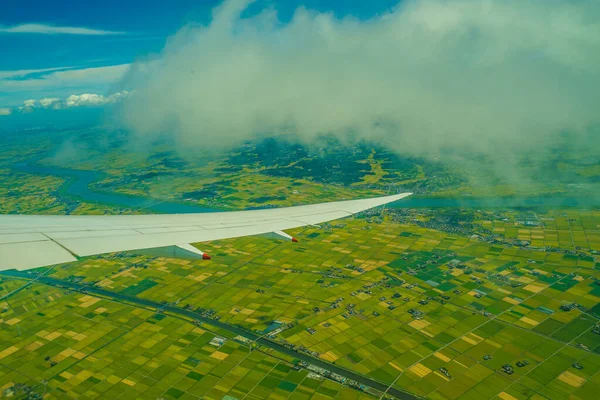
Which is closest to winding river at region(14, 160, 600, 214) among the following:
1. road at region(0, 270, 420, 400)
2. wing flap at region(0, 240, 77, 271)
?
road at region(0, 270, 420, 400)

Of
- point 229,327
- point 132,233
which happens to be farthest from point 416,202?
point 132,233

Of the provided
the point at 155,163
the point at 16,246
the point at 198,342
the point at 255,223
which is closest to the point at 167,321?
the point at 198,342

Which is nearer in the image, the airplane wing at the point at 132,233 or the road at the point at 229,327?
the airplane wing at the point at 132,233

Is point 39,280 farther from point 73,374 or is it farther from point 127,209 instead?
point 127,209

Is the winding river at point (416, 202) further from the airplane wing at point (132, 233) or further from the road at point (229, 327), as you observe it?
the airplane wing at point (132, 233)

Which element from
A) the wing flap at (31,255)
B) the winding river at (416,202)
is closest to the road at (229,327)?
the wing flap at (31,255)

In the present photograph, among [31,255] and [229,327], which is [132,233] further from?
[229,327]
